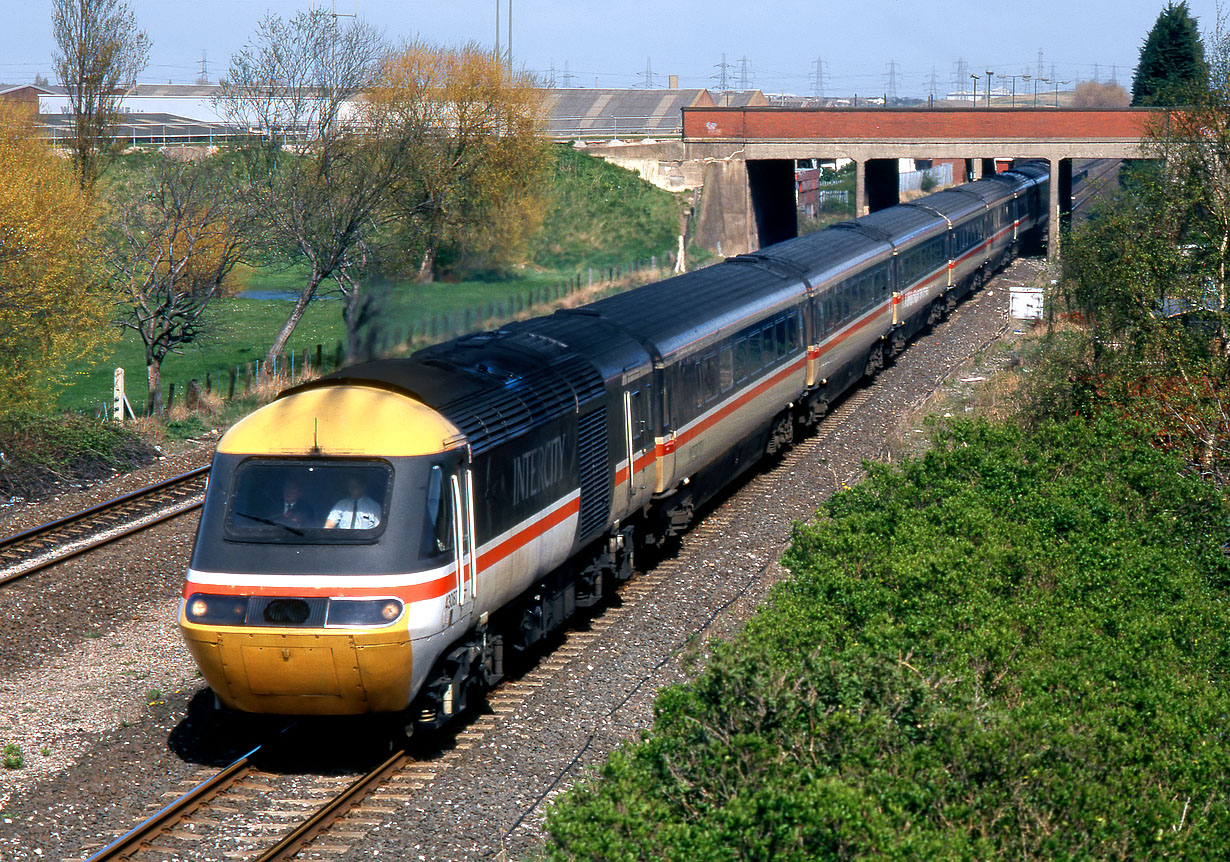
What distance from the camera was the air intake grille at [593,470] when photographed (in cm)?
1304

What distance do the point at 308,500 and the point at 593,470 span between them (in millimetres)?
3975

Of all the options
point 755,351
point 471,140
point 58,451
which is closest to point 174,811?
point 755,351

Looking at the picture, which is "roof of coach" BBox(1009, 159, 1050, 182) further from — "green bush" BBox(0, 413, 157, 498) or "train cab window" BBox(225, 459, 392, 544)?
"train cab window" BBox(225, 459, 392, 544)

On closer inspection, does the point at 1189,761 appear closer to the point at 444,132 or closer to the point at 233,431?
the point at 233,431

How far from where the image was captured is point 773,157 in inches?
2101

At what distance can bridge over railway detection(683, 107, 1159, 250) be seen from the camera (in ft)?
165

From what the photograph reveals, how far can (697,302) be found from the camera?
60.1 feet

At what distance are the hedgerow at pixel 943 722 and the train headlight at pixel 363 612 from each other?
200 cm

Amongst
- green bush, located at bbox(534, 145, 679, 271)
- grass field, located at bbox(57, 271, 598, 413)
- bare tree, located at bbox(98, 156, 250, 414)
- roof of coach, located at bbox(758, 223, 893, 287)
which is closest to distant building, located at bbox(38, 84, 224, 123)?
green bush, located at bbox(534, 145, 679, 271)

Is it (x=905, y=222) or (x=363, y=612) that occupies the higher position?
(x=905, y=222)

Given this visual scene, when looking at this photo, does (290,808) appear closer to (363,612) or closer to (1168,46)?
(363,612)

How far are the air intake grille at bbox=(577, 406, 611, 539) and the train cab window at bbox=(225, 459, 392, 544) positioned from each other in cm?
332

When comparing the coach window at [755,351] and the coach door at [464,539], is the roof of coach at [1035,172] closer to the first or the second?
the coach window at [755,351]

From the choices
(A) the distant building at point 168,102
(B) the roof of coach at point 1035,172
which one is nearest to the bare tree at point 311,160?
(B) the roof of coach at point 1035,172
